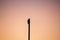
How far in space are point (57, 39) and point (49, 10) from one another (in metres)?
0.61

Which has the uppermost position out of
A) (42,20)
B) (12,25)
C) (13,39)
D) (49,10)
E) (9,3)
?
(9,3)

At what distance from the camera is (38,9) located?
1.72 metres

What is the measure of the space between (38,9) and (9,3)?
60 cm

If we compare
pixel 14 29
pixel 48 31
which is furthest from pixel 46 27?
pixel 14 29

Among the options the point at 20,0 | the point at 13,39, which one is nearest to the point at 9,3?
the point at 20,0

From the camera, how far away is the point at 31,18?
170 cm

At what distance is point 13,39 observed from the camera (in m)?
1.65

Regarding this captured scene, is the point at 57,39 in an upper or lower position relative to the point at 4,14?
lower

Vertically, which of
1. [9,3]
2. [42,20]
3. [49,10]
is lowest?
[42,20]

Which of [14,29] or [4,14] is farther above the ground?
[4,14]

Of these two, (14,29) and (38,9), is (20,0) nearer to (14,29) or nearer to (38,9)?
(38,9)

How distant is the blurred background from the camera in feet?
5.44

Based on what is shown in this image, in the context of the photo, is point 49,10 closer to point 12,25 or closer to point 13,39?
point 12,25

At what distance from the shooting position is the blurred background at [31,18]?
1658 mm
